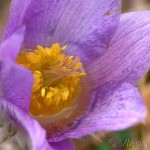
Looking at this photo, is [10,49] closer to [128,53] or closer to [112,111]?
[112,111]

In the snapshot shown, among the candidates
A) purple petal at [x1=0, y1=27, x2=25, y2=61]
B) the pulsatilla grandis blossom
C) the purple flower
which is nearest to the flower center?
the pulsatilla grandis blossom

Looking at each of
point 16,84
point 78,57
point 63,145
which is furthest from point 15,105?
point 78,57

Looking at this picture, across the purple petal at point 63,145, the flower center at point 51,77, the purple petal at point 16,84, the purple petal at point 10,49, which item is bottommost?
the purple petal at point 63,145

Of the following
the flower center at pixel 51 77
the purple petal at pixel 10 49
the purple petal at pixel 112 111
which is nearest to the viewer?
the purple petal at pixel 10 49

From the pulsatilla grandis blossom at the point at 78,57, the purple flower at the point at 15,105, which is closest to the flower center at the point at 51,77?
the pulsatilla grandis blossom at the point at 78,57

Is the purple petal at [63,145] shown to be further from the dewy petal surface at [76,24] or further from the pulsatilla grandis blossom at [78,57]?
the dewy petal surface at [76,24]
